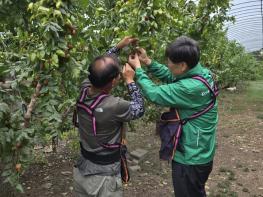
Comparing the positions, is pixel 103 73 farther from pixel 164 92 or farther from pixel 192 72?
pixel 192 72

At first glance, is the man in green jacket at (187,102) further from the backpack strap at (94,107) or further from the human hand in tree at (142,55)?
the backpack strap at (94,107)

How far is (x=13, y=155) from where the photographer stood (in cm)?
241

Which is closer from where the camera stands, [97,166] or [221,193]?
[97,166]

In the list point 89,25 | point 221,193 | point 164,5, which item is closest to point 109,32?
point 89,25

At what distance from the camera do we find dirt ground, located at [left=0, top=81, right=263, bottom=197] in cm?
428

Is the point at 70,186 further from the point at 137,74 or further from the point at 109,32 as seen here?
the point at 137,74

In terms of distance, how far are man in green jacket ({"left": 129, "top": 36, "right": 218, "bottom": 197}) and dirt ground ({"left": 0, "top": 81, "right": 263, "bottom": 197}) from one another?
1610mm

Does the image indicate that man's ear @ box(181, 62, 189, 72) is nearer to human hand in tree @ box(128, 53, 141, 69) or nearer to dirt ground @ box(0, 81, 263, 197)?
human hand in tree @ box(128, 53, 141, 69)

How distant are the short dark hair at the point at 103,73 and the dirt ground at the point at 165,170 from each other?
64.2 inches

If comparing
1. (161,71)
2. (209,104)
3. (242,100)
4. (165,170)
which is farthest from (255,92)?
(209,104)

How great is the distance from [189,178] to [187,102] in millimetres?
485

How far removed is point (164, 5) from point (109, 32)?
0.57 metres

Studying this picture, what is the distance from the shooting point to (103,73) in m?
2.28

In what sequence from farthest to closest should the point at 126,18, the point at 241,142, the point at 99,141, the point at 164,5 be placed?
the point at 241,142, the point at 126,18, the point at 164,5, the point at 99,141
